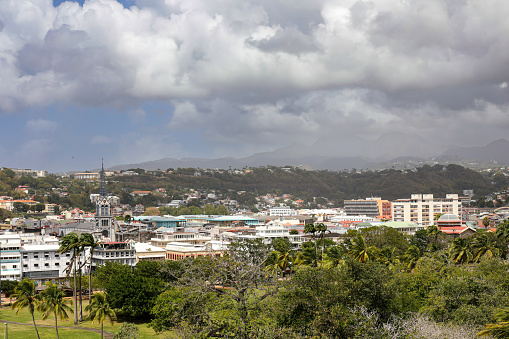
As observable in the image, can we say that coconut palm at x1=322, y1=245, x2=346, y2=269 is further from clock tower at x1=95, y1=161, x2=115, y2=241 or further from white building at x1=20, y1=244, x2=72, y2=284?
clock tower at x1=95, y1=161, x2=115, y2=241

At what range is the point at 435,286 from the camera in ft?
117

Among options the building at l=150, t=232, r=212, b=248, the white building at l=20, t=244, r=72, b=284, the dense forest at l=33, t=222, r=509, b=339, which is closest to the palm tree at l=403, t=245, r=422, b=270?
the dense forest at l=33, t=222, r=509, b=339

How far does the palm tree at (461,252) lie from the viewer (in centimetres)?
5745

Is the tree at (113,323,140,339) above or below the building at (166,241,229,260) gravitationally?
above

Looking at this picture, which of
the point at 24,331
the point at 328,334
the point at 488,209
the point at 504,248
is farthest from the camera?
the point at 488,209

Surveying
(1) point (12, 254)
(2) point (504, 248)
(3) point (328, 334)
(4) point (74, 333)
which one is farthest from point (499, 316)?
(1) point (12, 254)

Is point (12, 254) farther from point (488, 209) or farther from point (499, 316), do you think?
point (488, 209)

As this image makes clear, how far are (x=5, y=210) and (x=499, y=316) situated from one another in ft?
501

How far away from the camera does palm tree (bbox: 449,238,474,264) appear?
188 ft

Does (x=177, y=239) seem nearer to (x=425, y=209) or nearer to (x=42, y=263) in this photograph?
(x=42, y=263)

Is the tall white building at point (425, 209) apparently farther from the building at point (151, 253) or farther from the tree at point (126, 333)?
the tree at point (126, 333)

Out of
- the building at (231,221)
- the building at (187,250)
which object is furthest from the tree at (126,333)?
the building at (231,221)

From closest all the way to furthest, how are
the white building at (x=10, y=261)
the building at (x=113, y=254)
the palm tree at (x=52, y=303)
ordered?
the palm tree at (x=52, y=303), the white building at (x=10, y=261), the building at (x=113, y=254)

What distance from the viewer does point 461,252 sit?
5794 cm
